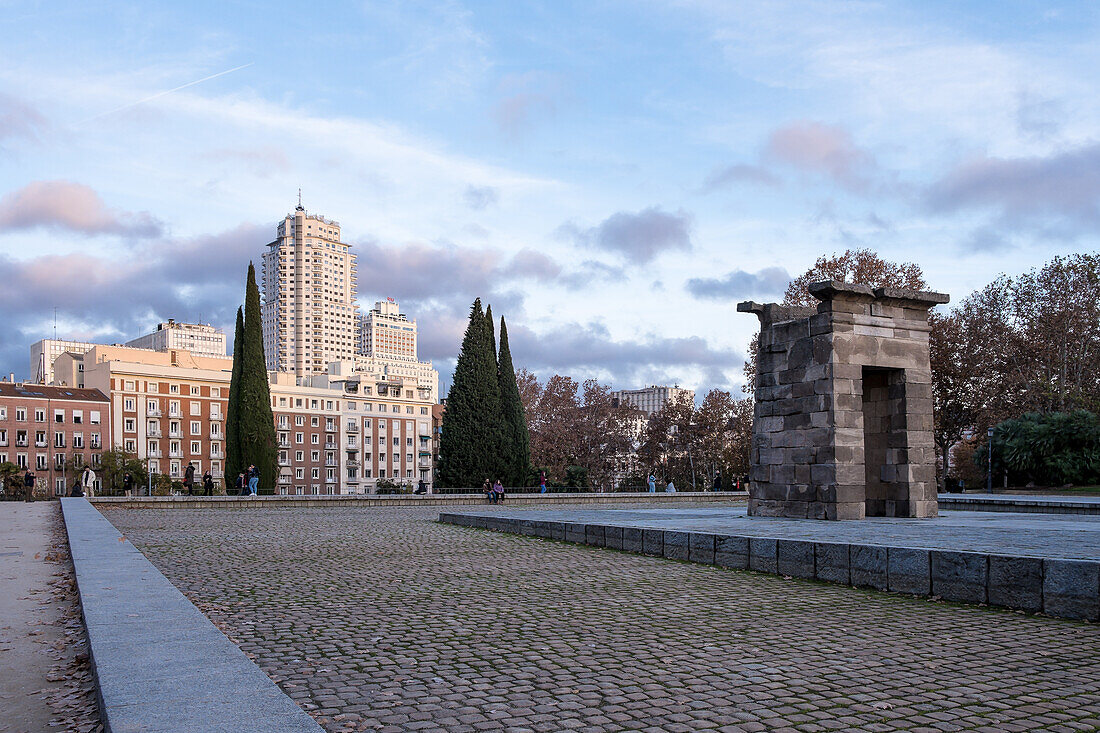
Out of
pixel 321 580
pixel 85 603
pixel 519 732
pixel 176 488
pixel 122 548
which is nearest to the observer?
pixel 519 732

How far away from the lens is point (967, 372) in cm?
4541

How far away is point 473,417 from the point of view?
152ft

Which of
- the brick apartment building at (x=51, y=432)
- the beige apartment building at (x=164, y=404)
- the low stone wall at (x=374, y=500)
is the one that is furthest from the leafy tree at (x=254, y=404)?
the beige apartment building at (x=164, y=404)

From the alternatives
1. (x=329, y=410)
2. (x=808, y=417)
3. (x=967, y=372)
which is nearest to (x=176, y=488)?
(x=329, y=410)

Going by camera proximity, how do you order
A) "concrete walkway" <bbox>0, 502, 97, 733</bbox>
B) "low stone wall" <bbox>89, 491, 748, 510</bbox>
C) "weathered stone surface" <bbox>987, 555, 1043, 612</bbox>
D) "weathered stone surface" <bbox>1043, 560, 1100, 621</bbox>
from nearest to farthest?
"concrete walkway" <bbox>0, 502, 97, 733</bbox>
"weathered stone surface" <bbox>1043, 560, 1100, 621</bbox>
"weathered stone surface" <bbox>987, 555, 1043, 612</bbox>
"low stone wall" <bbox>89, 491, 748, 510</bbox>

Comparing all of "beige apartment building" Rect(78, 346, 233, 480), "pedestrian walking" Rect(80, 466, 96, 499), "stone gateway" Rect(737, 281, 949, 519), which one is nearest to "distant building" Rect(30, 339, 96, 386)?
"beige apartment building" Rect(78, 346, 233, 480)

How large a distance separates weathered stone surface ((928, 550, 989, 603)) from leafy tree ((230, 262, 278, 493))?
42.4 m

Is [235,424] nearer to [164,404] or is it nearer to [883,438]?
[883,438]

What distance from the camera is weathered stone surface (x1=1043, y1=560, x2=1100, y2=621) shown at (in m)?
6.82

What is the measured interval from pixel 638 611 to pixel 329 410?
97.7m

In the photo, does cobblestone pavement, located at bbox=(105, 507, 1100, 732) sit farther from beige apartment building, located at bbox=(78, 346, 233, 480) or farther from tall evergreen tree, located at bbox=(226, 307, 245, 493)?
beige apartment building, located at bbox=(78, 346, 233, 480)

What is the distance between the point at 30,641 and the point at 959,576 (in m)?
7.33

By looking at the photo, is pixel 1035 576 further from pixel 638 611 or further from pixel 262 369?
pixel 262 369

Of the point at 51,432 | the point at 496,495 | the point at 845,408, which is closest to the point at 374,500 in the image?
the point at 496,495
